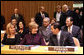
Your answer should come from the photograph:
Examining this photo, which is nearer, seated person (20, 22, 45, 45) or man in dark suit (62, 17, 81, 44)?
seated person (20, 22, 45, 45)

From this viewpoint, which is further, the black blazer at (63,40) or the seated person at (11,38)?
the seated person at (11,38)

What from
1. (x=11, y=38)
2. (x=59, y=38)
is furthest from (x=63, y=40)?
(x=11, y=38)

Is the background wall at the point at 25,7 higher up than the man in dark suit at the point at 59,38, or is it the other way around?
the background wall at the point at 25,7

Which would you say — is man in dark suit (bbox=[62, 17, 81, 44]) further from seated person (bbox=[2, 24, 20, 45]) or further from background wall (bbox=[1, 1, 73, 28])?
background wall (bbox=[1, 1, 73, 28])

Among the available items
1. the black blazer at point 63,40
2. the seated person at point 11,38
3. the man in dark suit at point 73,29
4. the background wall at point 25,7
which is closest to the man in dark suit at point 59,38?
the black blazer at point 63,40

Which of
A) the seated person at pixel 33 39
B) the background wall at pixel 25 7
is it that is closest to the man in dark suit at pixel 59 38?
the seated person at pixel 33 39

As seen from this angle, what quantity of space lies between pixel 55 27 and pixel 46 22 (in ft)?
4.78

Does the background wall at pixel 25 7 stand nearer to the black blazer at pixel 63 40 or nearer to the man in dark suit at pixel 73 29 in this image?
the man in dark suit at pixel 73 29

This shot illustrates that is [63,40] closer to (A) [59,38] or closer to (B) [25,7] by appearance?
(A) [59,38]

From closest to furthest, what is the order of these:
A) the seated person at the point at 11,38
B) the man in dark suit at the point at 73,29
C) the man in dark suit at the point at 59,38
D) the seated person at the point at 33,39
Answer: the man in dark suit at the point at 59,38
the seated person at the point at 33,39
the seated person at the point at 11,38
the man in dark suit at the point at 73,29

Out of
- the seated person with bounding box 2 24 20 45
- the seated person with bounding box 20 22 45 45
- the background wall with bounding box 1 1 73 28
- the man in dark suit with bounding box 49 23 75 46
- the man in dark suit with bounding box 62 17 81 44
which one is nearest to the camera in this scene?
the man in dark suit with bounding box 49 23 75 46

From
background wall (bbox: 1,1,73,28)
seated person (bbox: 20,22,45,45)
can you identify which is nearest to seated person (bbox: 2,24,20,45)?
seated person (bbox: 20,22,45,45)

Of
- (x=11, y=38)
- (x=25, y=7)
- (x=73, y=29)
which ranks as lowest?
(x=11, y=38)

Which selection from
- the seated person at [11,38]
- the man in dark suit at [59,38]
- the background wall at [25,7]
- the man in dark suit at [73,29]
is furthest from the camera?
the background wall at [25,7]
